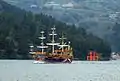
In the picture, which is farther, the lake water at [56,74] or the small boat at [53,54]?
the small boat at [53,54]

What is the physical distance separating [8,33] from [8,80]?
119 meters

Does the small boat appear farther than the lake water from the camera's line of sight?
Yes

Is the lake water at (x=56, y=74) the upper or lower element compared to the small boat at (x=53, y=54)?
upper

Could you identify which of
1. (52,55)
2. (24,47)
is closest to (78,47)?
(24,47)

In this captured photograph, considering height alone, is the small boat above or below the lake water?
below

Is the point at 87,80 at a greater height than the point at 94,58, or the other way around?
the point at 87,80

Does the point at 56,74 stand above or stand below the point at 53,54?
above

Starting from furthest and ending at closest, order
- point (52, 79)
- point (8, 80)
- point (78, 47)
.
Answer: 1. point (78, 47)
2. point (52, 79)
3. point (8, 80)

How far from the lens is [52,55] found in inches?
6220

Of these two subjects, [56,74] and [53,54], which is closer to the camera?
[56,74]

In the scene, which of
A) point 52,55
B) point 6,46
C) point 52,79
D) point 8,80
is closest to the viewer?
point 8,80

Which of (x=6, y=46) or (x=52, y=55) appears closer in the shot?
(x=52, y=55)

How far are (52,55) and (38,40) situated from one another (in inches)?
1516

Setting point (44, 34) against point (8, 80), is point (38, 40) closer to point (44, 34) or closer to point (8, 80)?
point (44, 34)
